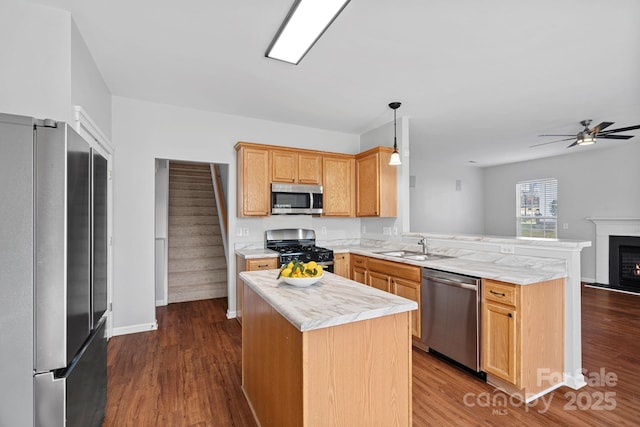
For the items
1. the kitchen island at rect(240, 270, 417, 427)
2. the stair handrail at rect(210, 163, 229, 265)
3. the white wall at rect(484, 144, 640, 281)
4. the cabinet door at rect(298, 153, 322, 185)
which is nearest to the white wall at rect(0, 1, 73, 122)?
the kitchen island at rect(240, 270, 417, 427)

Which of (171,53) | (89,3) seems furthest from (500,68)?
(89,3)

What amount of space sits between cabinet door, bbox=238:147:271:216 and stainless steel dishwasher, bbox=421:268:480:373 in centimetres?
219

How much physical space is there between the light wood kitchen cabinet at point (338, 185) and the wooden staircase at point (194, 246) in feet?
7.18

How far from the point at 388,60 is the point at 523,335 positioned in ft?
8.21

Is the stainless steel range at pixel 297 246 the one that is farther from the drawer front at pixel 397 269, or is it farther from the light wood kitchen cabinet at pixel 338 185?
the drawer front at pixel 397 269

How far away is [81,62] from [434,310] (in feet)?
12.2

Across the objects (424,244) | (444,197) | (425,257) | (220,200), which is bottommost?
(425,257)

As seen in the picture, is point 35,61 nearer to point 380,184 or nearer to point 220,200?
point 220,200

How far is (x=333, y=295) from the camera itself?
66.7 inches

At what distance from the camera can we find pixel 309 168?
4289 millimetres

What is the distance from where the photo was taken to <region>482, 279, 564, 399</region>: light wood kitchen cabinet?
220 centimetres

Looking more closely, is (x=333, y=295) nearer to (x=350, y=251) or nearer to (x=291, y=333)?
(x=291, y=333)

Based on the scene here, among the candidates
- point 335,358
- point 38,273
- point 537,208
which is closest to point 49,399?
point 38,273

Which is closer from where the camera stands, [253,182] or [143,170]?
[143,170]
